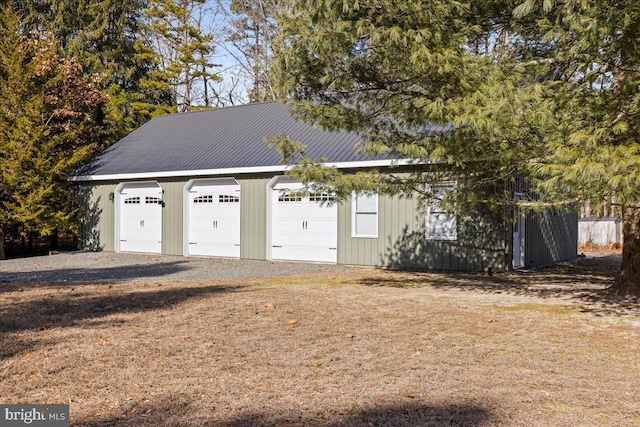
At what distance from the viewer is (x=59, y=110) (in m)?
20.0

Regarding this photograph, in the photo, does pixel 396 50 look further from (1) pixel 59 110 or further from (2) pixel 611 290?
(1) pixel 59 110

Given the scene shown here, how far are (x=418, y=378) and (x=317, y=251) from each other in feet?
34.7

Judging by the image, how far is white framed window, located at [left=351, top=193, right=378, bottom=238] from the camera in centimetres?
1441

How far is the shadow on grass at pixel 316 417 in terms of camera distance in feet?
12.3

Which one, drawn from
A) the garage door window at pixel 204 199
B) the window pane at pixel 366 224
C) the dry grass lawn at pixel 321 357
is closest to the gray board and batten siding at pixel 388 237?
the window pane at pixel 366 224

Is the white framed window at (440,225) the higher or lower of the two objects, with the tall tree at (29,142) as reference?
lower

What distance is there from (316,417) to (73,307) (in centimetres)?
533

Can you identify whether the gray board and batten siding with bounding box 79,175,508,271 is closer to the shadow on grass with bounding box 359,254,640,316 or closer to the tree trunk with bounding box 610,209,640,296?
the shadow on grass with bounding box 359,254,640,316

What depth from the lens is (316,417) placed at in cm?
385

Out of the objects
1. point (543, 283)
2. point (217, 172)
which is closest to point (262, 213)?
point (217, 172)

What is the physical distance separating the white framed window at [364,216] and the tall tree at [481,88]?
4.75 meters

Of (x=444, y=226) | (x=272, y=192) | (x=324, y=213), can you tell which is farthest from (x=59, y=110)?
(x=444, y=226)

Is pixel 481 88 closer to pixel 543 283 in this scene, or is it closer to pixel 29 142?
pixel 543 283

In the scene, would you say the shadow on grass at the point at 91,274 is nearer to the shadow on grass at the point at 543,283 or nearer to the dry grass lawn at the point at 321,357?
the dry grass lawn at the point at 321,357
